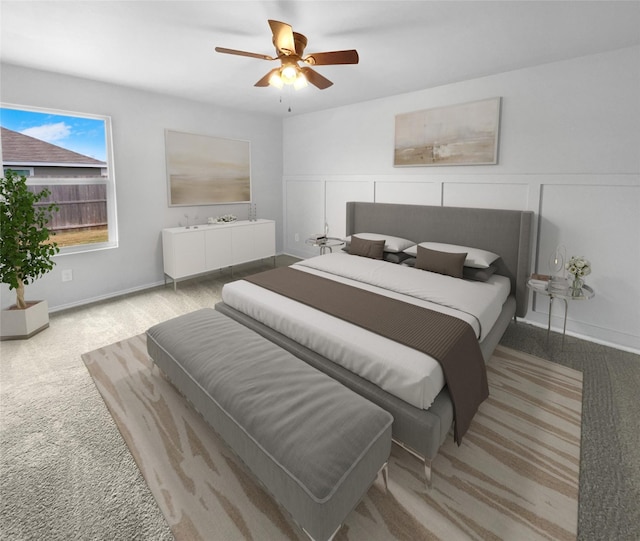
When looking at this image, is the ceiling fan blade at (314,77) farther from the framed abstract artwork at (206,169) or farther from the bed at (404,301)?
the framed abstract artwork at (206,169)

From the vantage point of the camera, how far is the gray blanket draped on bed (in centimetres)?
194

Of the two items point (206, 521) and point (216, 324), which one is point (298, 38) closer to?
point (216, 324)

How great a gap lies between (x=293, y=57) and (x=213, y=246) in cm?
293

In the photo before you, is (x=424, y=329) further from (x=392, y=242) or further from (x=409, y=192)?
(x=409, y=192)

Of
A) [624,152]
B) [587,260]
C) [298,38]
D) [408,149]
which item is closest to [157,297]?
[298,38]

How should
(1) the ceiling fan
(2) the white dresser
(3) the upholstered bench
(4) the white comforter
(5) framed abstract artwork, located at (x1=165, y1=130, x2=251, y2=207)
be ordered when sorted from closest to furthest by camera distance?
(3) the upholstered bench → (4) the white comforter → (1) the ceiling fan → (2) the white dresser → (5) framed abstract artwork, located at (x1=165, y1=130, x2=251, y2=207)

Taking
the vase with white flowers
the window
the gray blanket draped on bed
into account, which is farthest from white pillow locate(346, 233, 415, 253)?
the window

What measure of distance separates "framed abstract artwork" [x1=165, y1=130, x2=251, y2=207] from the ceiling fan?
2.34 metres

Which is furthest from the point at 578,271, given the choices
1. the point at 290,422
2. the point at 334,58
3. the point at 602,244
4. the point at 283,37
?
the point at 283,37

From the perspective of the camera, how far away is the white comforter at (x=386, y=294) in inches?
72.7

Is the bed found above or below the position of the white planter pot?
above

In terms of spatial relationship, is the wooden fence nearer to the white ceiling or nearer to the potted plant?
the potted plant

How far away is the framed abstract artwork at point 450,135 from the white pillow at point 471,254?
949 mm

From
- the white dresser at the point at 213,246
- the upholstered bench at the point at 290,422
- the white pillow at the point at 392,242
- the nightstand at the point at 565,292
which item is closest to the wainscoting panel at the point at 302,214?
the white dresser at the point at 213,246
